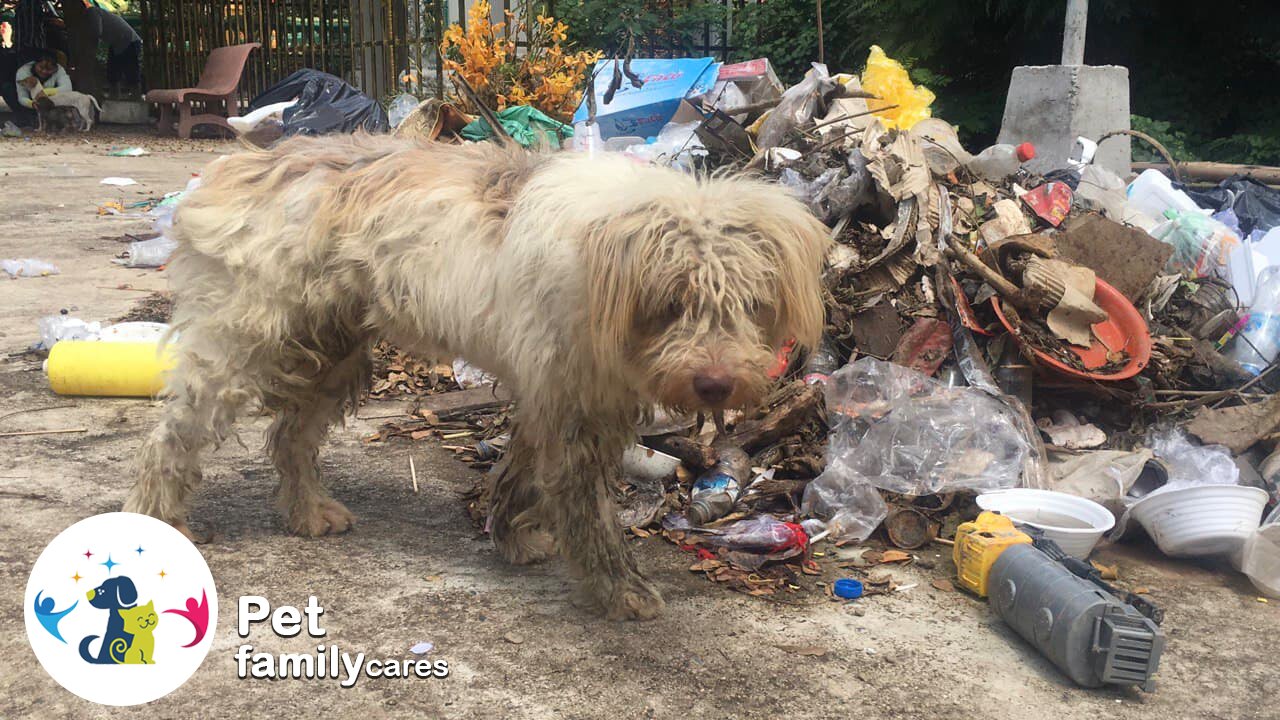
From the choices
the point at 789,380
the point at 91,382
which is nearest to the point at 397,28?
the point at 91,382

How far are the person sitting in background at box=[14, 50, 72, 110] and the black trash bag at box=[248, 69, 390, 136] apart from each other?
29.9 feet

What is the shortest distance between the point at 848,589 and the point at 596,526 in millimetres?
1010

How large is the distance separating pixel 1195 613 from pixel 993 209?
2.76 metres

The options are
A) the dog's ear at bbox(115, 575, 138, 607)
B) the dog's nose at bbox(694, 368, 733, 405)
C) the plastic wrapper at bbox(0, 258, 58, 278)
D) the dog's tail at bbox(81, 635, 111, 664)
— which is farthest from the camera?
the plastic wrapper at bbox(0, 258, 58, 278)

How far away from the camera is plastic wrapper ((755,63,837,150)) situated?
6.32 m

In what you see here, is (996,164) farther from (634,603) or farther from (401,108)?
(401,108)

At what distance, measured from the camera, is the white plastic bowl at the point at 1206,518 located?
401cm

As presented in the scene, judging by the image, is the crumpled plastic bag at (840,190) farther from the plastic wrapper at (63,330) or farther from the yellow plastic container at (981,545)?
the plastic wrapper at (63,330)

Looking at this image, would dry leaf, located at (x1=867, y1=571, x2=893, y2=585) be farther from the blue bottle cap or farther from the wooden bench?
the wooden bench

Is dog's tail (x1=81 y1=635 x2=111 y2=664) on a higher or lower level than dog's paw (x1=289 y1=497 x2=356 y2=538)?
higher

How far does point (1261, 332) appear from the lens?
5336mm

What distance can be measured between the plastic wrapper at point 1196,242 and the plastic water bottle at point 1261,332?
0.35m

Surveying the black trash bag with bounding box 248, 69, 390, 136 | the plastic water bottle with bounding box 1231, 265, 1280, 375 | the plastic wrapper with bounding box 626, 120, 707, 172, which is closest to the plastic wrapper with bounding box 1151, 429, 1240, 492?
the plastic water bottle with bounding box 1231, 265, 1280, 375

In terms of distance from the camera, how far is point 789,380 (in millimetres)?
5211
